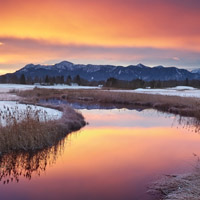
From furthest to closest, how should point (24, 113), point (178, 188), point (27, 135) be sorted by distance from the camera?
point (24, 113)
point (27, 135)
point (178, 188)

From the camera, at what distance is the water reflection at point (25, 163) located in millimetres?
9028

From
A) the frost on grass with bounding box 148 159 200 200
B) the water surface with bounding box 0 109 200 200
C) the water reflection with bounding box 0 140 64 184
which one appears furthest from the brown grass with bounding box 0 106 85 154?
the frost on grass with bounding box 148 159 200 200

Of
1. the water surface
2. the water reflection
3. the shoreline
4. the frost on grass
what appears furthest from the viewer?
the shoreline

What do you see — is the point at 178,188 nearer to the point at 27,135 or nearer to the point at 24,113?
the point at 27,135

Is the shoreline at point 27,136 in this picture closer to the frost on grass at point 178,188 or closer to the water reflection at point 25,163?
the water reflection at point 25,163

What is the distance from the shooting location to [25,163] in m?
10.2

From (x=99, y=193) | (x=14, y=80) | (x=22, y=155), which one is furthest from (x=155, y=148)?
(x=14, y=80)

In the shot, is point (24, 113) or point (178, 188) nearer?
point (178, 188)

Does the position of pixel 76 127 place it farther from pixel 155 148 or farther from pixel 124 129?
pixel 155 148

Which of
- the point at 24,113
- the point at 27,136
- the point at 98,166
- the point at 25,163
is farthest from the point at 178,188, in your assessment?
the point at 24,113

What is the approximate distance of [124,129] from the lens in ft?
58.3

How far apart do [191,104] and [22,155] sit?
23.1 metres

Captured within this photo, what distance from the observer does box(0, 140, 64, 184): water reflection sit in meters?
9.03

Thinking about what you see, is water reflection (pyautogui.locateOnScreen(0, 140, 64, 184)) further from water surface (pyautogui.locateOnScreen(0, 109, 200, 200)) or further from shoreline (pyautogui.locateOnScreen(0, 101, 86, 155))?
shoreline (pyautogui.locateOnScreen(0, 101, 86, 155))
